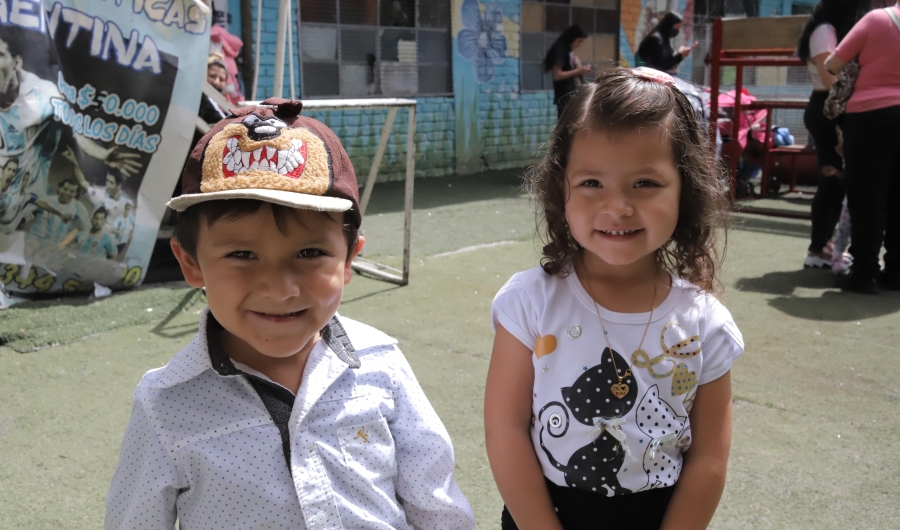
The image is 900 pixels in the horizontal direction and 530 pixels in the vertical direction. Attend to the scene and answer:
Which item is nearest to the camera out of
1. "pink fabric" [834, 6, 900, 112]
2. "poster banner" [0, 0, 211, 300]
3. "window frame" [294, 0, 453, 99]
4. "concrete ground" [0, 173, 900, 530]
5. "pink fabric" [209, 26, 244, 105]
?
"concrete ground" [0, 173, 900, 530]

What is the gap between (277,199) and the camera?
1362 mm

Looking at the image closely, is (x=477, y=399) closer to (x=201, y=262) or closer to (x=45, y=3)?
(x=201, y=262)

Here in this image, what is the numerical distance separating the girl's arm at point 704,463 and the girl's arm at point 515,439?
0.82 feet

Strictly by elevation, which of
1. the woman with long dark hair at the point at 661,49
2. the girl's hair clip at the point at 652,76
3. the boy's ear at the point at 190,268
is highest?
the woman with long dark hair at the point at 661,49

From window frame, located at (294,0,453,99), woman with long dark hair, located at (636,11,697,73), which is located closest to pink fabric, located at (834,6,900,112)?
woman with long dark hair, located at (636,11,697,73)

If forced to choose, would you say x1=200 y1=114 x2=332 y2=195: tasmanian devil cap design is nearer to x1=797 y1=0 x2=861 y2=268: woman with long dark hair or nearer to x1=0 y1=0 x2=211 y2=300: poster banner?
x1=0 y1=0 x2=211 y2=300: poster banner

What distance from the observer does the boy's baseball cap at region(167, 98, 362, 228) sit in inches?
55.0

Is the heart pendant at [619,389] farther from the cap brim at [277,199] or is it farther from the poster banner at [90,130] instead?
the poster banner at [90,130]

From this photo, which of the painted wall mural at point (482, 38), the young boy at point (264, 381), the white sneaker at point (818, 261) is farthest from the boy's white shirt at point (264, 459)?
the painted wall mural at point (482, 38)

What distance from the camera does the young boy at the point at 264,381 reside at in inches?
55.6

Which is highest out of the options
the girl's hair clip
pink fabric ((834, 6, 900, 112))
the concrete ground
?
pink fabric ((834, 6, 900, 112))

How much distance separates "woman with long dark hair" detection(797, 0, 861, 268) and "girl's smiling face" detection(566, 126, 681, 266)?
14.1ft

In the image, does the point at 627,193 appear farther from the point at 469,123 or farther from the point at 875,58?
the point at 469,123

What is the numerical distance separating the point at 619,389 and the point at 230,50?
707 cm
